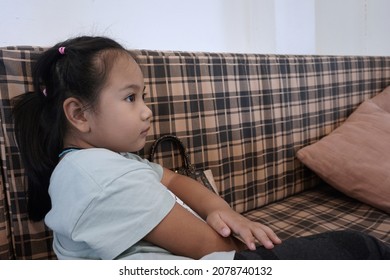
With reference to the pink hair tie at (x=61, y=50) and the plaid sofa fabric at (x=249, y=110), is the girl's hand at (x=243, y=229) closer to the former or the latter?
the plaid sofa fabric at (x=249, y=110)

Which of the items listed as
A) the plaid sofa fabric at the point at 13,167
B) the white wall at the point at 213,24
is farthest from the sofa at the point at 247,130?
the white wall at the point at 213,24

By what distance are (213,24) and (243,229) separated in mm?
1113

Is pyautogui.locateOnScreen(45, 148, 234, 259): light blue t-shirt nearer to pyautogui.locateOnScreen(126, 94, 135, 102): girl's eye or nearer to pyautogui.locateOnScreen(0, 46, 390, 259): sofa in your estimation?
pyautogui.locateOnScreen(126, 94, 135, 102): girl's eye

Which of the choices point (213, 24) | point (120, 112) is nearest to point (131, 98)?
point (120, 112)

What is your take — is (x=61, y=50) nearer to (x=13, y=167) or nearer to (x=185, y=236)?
(x=13, y=167)

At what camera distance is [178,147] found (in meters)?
0.89

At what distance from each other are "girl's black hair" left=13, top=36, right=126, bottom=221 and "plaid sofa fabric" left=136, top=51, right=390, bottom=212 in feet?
0.78

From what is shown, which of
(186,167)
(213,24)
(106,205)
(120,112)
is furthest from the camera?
(213,24)

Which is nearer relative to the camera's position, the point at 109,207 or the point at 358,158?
the point at 109,207

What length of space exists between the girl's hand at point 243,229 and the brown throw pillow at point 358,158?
570 millimetres

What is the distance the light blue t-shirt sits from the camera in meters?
0.48

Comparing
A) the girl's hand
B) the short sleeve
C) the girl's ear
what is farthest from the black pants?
the girl's ear

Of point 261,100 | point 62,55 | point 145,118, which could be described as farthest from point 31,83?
point 261,100

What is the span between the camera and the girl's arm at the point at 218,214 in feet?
1.84
